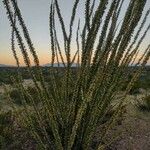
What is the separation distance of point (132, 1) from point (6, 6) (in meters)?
0.85

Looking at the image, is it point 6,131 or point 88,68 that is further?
point 6,131

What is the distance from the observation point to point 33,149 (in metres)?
3.86

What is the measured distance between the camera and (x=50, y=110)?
2.69 meters

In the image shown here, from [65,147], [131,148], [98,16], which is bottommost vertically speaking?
[131,148]

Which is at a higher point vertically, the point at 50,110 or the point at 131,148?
the point at 50,110

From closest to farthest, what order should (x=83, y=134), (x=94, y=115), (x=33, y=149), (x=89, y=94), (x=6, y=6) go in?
1. (x=6, y=6)
2. (x=89, y=94)
3. (x=94, y=115)
4. (x=83, y=134)
5. (x=33, y=149)

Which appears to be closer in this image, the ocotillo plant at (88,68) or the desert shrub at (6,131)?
the ocotillo plant at (88,68)

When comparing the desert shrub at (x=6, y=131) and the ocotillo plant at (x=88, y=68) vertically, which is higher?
the ocotillo plant at (x=88, y=68)

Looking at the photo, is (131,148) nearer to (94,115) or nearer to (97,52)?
(94,115)

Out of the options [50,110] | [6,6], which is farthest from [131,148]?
[6,6]

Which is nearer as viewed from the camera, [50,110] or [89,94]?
[89,94]

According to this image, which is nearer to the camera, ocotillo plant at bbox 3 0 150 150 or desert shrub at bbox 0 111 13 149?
ocotillo plant at bbox 3 0 150 150

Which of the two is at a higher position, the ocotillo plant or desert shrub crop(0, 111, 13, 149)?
the ocotillo plant

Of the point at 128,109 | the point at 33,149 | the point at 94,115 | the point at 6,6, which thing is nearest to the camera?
the point at 6,6
